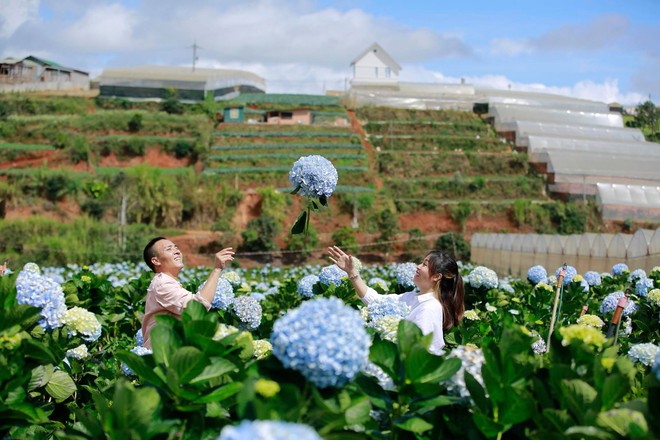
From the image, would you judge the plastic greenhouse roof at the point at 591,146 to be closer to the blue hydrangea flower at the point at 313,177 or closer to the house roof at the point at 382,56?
the house roof at the point at 382,56

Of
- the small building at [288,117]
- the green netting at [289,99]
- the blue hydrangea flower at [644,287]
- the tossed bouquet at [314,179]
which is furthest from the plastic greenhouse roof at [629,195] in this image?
the tossed bouquet at [314,179]

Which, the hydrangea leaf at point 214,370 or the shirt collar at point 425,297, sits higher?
the hydrangea leaf at point 214,370

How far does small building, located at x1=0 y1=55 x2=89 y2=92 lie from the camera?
45.0 meters

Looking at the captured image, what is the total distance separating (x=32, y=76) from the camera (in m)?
45.5

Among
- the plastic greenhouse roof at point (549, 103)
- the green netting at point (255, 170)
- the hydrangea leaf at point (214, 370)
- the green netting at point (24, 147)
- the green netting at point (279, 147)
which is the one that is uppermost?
the plastic greenhouse roof at point (549, 103)

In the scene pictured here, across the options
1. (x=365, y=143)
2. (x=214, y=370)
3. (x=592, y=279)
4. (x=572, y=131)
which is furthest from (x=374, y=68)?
(x=214, y=370)

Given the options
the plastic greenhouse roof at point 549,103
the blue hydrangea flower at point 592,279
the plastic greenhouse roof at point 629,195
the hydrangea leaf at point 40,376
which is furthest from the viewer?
the plastic greenhouse roof at point 549,103

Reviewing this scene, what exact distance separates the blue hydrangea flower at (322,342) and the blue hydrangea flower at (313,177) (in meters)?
1.53

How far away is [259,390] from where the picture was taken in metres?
1.39

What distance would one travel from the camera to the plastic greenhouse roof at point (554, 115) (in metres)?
42.9

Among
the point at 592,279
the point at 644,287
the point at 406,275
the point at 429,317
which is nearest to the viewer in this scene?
the point at 429,317

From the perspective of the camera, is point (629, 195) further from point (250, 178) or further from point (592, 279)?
point (592, 279)

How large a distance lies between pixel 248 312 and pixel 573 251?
10.9 m

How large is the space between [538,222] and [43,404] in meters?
29.5
